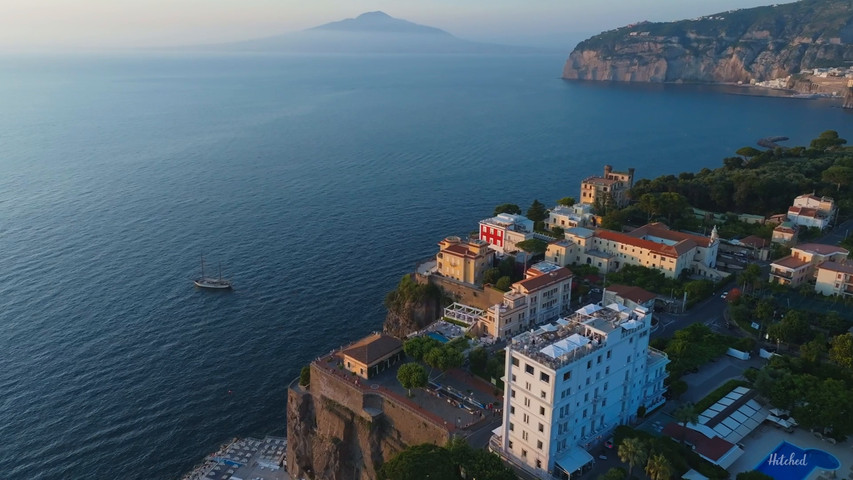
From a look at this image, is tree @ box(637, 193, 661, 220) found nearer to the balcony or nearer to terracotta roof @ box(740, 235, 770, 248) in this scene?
terracotta roof @ box(740, 235, 770, 248)

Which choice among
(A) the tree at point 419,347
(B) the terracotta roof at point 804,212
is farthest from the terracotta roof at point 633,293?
(B) the terracotta roof at point 804,212

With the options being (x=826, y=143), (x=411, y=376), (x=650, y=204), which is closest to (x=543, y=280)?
(x=411, y=376)

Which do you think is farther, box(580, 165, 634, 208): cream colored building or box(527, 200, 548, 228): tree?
box(580, 165, 634, 208): cream colored building

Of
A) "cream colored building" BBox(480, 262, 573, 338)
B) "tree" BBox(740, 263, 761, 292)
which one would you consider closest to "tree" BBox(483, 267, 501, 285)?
"cream colored building" BBox(480, 262, 573, 338)

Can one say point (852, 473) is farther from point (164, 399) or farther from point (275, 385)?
point (164, 399)

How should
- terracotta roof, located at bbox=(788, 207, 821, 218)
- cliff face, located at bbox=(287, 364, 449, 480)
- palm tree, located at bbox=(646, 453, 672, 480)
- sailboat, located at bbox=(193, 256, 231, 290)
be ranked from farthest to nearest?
terracotta roof, located at bbox=(788, 207, 821, 218)
sailboat, located at bbox=(193, 256, 231, 290)
cliff face, located at bbox=(287, 364, 449, 480)
palm tree, located at bbox=(646, 453, 672, 480)

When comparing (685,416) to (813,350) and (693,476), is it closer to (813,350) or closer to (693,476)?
(693,476)

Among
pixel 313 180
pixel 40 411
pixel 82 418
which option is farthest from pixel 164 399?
pixel 313 180
